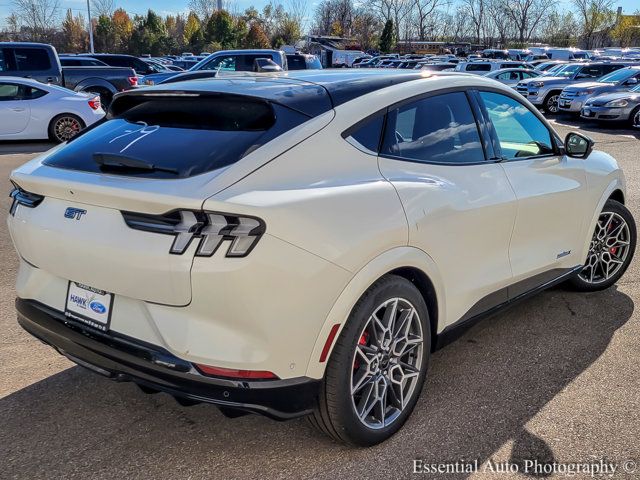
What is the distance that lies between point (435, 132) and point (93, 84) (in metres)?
15.5

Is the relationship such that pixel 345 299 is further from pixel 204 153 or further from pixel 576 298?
pixel 576 298

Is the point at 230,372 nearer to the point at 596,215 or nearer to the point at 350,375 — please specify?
the point at 350,375

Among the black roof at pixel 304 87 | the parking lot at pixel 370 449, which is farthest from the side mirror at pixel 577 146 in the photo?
the black roof at pixel 304 87

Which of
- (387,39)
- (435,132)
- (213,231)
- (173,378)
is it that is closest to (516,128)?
(435,132)

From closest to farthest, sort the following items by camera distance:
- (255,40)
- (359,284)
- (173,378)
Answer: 1. (173,378)
2. (359,284)
3. (255,40)

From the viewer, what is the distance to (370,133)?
2.87 m

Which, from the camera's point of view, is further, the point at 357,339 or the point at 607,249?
the point at 607,249

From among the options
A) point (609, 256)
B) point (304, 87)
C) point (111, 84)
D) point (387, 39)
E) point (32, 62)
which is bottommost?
point (609, 256)

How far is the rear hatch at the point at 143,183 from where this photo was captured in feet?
7.59

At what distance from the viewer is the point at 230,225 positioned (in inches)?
88.4

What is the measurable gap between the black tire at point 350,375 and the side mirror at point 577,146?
1.97 meters

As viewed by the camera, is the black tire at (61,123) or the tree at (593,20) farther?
the tree at (593,20)

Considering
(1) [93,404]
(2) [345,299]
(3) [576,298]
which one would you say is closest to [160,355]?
(2) [345,299]

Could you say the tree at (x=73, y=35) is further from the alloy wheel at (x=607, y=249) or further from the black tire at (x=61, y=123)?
the alloy wheel at (x=607, y=249)
